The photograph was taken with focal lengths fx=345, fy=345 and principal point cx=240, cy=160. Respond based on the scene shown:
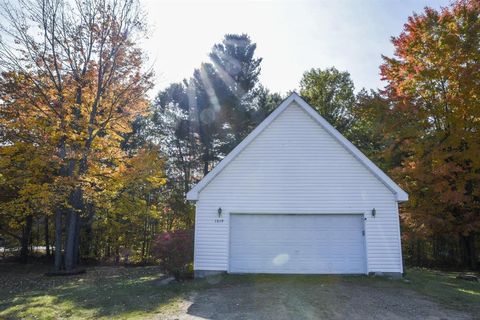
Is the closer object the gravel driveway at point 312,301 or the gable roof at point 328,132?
the gravel driveway at point 312,301

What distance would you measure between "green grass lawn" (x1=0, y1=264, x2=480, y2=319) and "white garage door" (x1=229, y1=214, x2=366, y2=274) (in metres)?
0.64

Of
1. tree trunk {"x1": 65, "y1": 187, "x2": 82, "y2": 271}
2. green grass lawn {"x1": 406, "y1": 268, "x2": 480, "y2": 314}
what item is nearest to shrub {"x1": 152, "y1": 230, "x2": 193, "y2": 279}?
tree trunk {"x1": 65, "y1": 187, "x2": 82, "y2": 271}

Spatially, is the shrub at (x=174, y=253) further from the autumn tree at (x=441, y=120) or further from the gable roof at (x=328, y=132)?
the autumn tree at (x=441, y=120)

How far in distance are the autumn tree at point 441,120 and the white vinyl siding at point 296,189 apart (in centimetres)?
469

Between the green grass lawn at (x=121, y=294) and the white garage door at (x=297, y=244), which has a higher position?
the white garage door at (x=297, y=244)

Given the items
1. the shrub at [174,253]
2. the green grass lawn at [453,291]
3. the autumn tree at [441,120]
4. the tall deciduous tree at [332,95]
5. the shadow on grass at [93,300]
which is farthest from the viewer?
the tall deciduous tree at [332,95]

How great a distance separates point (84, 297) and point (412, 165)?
14437 mm

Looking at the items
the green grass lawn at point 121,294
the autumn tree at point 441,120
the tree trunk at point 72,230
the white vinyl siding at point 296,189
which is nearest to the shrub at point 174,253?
the white vinyl siding at point 296,189

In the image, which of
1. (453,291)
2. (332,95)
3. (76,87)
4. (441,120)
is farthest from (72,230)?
(332,95)

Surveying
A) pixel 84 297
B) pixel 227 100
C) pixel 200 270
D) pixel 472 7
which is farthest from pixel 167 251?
pixel 472 7

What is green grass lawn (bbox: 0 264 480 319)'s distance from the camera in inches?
318

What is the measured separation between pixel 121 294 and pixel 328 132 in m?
8.68

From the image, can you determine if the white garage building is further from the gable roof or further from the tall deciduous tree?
the tall deciduous tree

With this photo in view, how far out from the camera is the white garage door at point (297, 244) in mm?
12086
